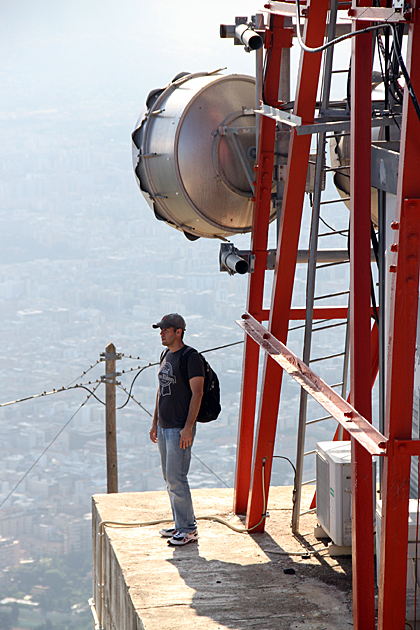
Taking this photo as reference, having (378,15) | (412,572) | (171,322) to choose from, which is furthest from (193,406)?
(378,15)

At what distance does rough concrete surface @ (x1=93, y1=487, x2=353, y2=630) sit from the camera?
6.63 meters

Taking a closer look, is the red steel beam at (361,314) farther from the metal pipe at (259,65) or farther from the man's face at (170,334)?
the metal pipe at (259,65)

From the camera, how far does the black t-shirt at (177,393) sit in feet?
25.2

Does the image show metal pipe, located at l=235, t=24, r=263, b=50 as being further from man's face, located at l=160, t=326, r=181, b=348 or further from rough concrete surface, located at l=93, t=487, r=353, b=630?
rough concrete surface, located at l=93, t=487, r=353, b=630

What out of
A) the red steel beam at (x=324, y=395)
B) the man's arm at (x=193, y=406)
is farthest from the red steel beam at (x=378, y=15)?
the man's arm at (x=193, y=406)

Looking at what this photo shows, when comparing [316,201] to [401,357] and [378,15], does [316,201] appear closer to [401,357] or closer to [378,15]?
[378,15]

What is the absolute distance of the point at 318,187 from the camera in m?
7.25

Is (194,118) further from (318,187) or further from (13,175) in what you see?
(13,175)

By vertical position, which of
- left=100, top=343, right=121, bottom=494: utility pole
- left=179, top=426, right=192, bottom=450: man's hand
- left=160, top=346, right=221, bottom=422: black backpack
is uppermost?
left=160, top=346, right=221, bottom=422: black backpack

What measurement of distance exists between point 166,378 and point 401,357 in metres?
3.17

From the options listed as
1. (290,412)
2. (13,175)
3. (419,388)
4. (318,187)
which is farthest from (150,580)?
(13,175)

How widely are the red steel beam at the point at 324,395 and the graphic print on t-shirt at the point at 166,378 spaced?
0.89 metres

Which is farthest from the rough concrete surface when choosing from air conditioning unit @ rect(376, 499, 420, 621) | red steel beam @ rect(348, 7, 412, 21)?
red steel beam @ rect(348, 7, 412, 21)

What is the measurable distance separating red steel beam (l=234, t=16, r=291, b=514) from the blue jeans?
1.12 metres
